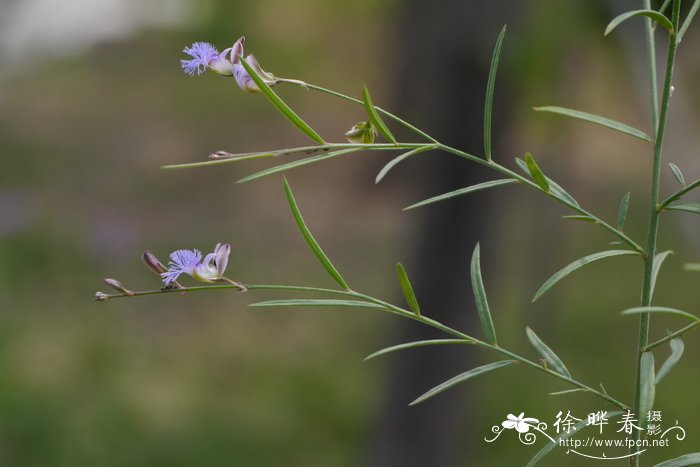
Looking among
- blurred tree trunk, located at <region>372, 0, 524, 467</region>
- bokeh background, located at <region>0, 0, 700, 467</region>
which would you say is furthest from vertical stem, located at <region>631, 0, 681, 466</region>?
blurred tree trunk, located at <region>372, 0, 524, 467</region>

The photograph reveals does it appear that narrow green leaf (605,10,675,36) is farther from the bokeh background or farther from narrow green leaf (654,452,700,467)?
the bokeh background

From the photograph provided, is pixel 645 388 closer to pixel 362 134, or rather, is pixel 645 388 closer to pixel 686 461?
pixel 686 461

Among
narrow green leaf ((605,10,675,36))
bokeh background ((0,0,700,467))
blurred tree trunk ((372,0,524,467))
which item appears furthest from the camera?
bokeh background ((0,0,700,467))

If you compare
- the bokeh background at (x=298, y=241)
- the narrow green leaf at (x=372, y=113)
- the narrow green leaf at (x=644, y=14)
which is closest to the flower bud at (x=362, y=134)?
the narrow green leaf at (x=372, y=113)

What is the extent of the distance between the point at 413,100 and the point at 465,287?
9.38 feet

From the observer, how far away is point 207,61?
1.38ft

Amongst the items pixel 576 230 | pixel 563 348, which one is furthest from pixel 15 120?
pixel 563 348

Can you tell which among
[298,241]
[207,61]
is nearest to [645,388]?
[207,61]

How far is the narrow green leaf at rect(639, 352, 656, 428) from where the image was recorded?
393 mm

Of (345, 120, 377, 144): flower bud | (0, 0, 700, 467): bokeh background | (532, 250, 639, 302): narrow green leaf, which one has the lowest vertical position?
(0, 0, 700, 467): bokeh background

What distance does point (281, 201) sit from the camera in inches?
189

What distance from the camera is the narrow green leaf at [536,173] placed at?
0.40 metres

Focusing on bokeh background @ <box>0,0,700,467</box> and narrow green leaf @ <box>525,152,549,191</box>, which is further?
bokeh background @ <box>0,0,700,467</box>

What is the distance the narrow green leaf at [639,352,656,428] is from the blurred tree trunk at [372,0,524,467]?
1326 millimetres
